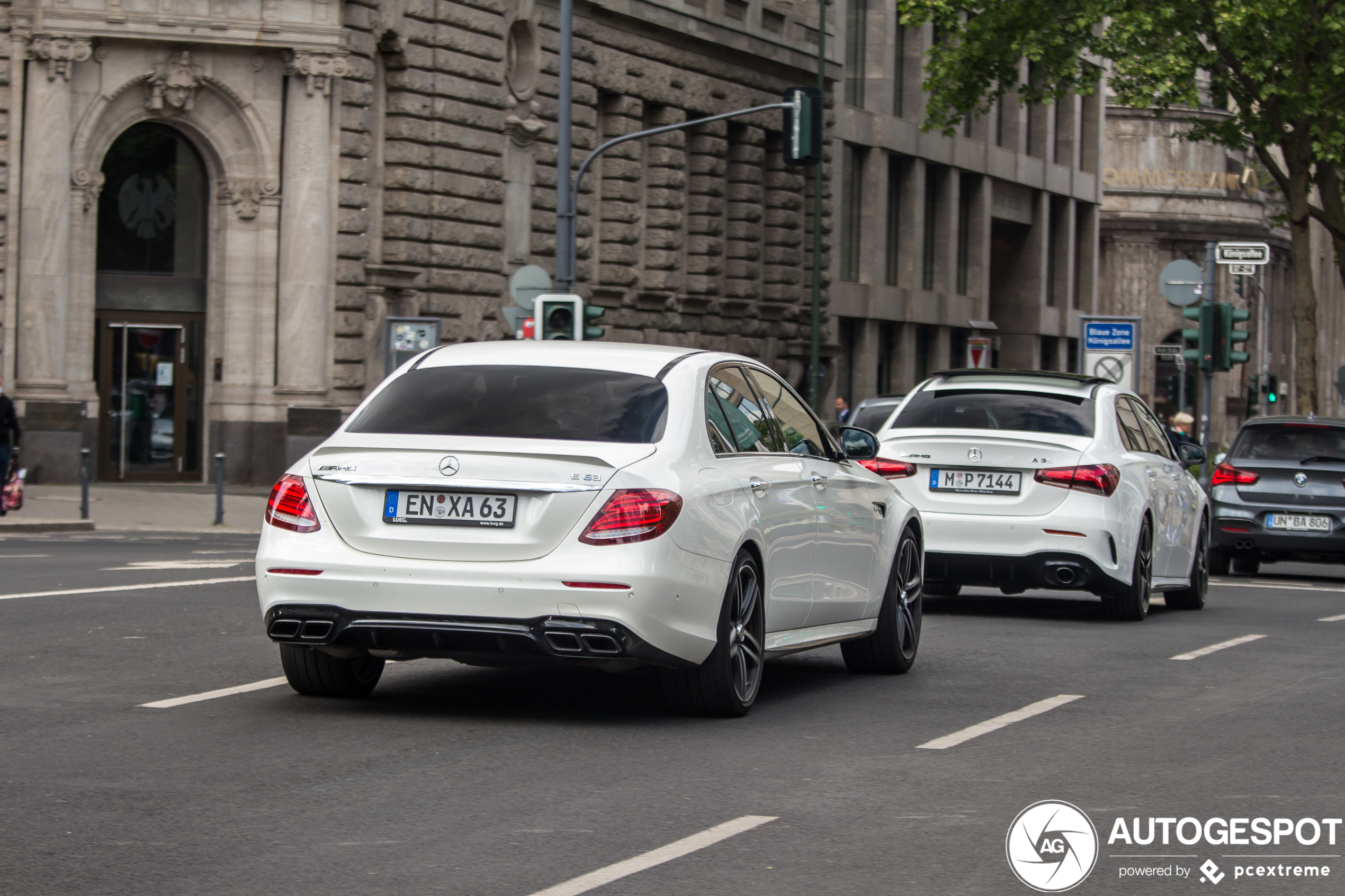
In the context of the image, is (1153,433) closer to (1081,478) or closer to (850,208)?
(1081,478)

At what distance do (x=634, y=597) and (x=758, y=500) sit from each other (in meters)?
1.15

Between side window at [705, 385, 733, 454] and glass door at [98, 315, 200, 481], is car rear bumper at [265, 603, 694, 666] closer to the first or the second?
side window at [705, 385, 733, 454]

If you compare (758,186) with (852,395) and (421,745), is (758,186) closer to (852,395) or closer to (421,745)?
(852,395)

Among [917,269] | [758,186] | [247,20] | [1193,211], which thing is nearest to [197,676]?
[247,20]

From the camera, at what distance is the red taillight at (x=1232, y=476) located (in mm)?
20578

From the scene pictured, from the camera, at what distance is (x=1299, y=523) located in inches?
796

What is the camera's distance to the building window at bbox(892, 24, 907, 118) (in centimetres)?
5166

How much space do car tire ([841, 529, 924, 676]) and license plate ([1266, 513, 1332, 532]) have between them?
1045cm

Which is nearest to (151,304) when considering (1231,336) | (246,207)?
(246,207)

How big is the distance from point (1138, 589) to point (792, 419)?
504 centimetres

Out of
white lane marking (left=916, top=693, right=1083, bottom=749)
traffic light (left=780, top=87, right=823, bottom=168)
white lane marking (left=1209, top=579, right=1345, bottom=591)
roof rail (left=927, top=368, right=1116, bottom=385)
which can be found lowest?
white lane marking (left=1209, top=579, right=1345, bottom=591)

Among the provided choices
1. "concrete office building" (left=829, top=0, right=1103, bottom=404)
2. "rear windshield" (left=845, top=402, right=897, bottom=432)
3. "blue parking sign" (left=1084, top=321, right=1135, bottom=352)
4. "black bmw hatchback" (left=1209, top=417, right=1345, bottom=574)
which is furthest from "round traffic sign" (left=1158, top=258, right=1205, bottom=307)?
"concrete office building" (left=829, top=0, right=1103, bottom=404)

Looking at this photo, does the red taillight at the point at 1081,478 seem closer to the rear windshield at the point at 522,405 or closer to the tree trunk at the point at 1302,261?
the rear windshield at the point at 522,405

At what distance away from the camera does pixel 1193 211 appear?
82188 mm
